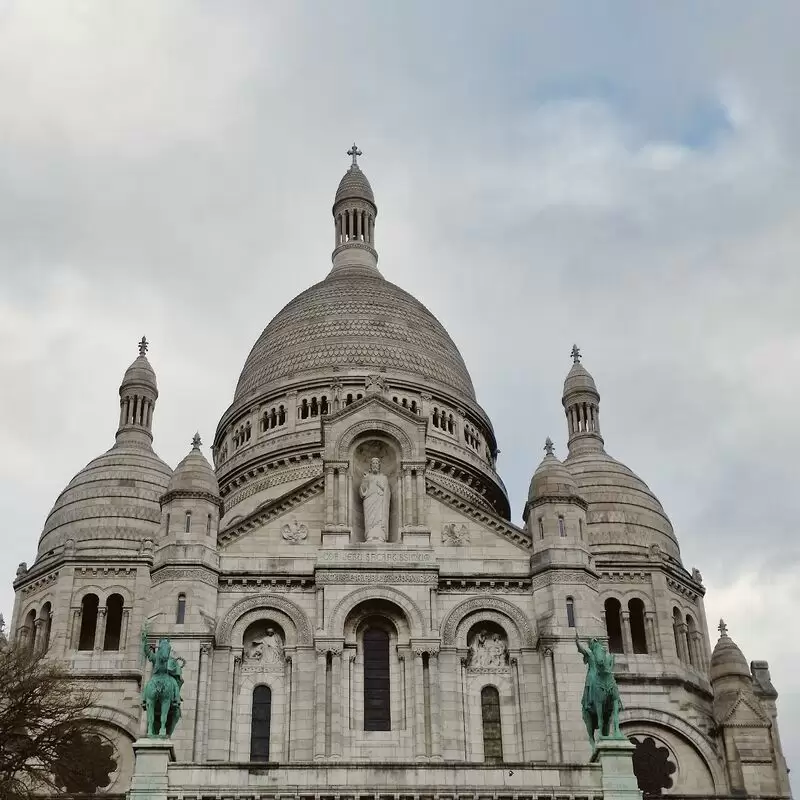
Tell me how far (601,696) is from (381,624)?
777 cm

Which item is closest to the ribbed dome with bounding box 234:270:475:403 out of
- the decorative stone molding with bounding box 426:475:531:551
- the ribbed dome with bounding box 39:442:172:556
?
the ribbed dome with bounding box 39:442:172:556

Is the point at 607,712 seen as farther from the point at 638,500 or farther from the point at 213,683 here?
the point at 638,500

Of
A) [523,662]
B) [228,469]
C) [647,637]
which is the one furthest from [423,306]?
[523,662]

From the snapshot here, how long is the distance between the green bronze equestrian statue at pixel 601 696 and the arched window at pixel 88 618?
21.6 m

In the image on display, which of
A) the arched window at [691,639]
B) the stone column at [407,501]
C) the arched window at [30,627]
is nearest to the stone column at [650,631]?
the arched window at [691,639]

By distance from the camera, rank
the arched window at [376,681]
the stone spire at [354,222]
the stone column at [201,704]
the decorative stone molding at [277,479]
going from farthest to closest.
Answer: the stone spire at [354,222] → the decorative stone molding at [277,479] → the arched window at [376,681] → the stone column at [201,704]

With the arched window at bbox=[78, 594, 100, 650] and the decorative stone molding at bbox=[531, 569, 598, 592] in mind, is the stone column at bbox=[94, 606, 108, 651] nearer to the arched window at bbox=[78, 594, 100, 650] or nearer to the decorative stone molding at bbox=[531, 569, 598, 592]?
the arched window at bbox=[78, 594, 100, 650]

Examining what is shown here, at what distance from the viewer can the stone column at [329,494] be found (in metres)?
40.0

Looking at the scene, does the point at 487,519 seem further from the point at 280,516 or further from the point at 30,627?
the point at 30,627

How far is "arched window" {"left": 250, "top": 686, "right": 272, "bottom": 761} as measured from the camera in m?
36.4

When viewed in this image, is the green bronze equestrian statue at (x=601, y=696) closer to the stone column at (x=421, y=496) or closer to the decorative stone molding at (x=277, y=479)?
the stone column at (x=421, y=496)

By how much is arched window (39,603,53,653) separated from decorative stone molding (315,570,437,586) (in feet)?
46.8

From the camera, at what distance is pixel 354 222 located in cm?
7069

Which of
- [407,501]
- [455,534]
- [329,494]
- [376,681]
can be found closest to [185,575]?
[329,494]
